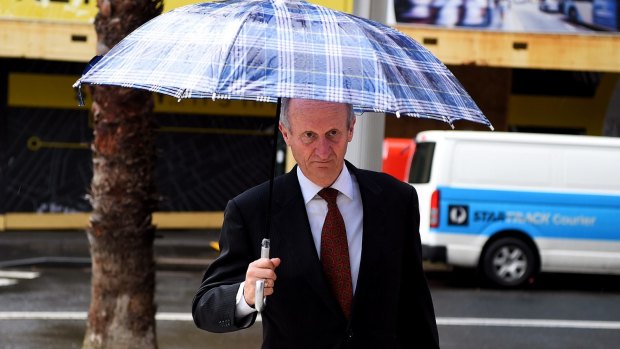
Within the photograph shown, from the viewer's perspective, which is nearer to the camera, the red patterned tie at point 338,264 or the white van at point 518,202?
the red patterned tie at point 338,264

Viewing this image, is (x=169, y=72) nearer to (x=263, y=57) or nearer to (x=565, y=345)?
(x=263, y=57)

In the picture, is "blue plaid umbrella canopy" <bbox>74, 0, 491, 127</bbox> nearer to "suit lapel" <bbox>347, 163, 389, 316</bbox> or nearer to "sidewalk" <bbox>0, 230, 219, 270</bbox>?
"suit lapel" <bbox>347, 163, 389, 316</bbox>

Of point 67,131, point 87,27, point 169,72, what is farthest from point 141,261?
point 67,131

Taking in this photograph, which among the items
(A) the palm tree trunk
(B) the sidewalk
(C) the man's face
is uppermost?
(C) the man's face

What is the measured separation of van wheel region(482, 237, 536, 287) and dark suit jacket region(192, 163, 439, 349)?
1142 centimetres

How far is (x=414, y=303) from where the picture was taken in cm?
337

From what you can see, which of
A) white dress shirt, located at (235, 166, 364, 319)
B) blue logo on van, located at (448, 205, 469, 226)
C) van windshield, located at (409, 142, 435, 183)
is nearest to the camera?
white dress shirt, located at (235, 166, 364, 319)

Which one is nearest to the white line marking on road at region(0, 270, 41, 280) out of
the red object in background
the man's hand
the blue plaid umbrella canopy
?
the red object in background

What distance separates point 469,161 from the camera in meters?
14.4

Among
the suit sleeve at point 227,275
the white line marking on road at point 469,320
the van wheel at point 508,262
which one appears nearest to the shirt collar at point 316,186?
the suit sleeve at point 227,275

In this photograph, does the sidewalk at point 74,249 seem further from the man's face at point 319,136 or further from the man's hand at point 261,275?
the man's hand at point 261,275

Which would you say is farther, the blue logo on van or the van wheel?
the van wheel

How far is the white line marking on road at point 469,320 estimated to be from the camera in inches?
456

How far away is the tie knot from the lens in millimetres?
3277
